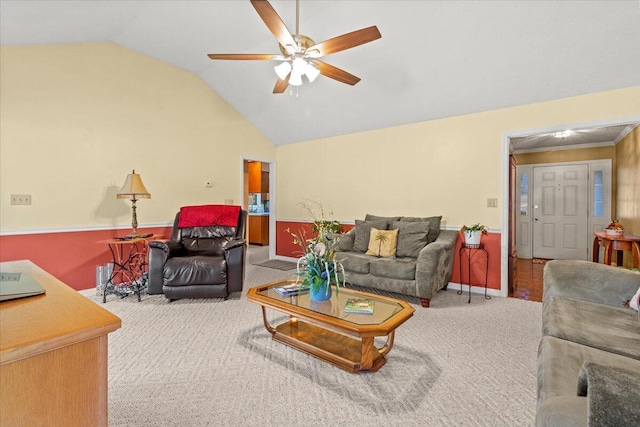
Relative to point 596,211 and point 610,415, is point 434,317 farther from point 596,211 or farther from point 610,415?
point 596,211

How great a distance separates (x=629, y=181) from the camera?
4.42 m

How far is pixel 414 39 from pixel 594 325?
114 inches

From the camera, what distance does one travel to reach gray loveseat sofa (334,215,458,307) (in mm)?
3316

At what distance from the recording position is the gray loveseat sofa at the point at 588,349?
717 millimetres

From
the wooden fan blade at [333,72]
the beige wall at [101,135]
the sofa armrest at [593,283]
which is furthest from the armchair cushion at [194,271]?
the sofa armrest at [593,283]

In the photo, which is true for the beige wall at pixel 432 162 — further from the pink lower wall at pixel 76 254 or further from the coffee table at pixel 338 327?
the coffee table at pixel 338 327

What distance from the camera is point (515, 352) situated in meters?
2.36

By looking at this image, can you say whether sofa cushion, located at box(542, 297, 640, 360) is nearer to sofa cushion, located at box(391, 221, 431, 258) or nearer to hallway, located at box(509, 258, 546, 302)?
sofa cushion, located at box(391, 221, 431, 258)

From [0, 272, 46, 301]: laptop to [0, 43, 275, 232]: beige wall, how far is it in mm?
3211

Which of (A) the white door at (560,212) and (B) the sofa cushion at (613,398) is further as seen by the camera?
(A) the white door at (560,212)

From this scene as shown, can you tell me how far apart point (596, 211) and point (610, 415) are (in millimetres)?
6764

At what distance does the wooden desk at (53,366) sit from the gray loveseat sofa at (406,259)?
8.08 ft

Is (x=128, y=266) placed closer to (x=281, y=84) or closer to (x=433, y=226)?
(x=281, y=84)

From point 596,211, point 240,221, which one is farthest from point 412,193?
point 596,211
